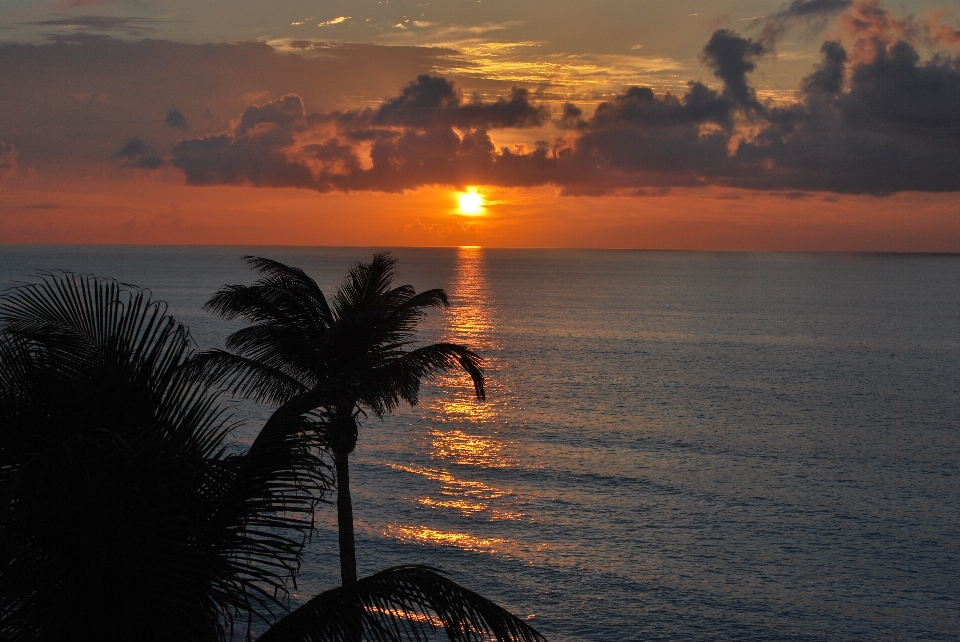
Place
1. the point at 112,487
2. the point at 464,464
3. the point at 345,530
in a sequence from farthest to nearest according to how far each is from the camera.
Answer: the point at 464,464
the point at 345,530
the point at 112,487

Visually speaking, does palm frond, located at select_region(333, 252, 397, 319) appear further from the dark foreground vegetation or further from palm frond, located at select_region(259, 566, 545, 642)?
palm frond, located at select_region(259, 566, 545, 642)

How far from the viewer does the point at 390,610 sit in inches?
263

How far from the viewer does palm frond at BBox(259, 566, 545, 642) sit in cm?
665

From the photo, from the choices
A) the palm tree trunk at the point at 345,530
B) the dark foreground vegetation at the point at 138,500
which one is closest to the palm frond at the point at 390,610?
the dark foreground vegetation at the point at 138,500

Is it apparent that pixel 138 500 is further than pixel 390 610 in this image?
No

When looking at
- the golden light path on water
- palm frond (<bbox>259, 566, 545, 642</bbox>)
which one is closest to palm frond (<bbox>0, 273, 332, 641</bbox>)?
palm frond (<bbox>259, 566, 545, 642</bbox>)

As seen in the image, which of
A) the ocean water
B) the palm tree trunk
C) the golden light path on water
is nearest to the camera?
the palm tree trunk

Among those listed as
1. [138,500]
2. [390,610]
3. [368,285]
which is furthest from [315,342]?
[138,500]

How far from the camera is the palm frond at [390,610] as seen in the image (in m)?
6.65

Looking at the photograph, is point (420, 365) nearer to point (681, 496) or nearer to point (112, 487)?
point (112, 487)

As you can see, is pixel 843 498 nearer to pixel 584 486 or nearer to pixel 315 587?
pixel 584 486

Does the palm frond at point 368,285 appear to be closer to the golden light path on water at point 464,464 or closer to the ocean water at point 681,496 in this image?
the ocean water at point 681,496

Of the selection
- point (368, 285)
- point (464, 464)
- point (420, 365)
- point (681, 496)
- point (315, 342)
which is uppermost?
point (368, 285)

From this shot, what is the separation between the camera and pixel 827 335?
10962 cm
